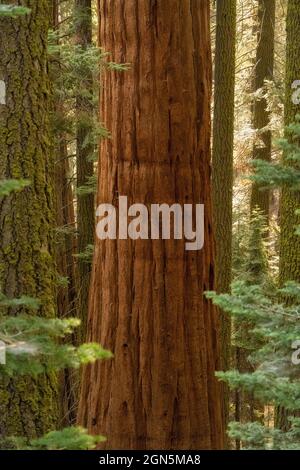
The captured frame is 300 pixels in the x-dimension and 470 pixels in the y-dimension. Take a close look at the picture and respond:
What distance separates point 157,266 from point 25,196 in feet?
3.38

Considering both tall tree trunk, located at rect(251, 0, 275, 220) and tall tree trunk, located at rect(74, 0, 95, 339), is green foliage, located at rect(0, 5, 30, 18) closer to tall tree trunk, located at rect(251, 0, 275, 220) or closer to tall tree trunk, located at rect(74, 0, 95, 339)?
tall tree trunk, located at rect(74, 0, 95, 339)

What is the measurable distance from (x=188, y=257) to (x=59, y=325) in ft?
7.74

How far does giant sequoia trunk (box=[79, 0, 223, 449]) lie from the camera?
17.4ft

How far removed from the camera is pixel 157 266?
531cm

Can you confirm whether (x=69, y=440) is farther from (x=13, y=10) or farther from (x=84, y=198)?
(x=84, y=198)

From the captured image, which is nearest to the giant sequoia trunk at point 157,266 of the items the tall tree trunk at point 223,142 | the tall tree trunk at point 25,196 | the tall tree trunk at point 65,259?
the tall tree trunk at point 25,196

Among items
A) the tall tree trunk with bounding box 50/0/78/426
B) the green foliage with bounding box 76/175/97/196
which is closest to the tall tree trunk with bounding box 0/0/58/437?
the green foliage with bounding box 76/175/97/196

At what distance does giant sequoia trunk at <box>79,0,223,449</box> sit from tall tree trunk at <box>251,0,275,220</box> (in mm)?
10900

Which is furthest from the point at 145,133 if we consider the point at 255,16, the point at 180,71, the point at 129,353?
the point at 255,16

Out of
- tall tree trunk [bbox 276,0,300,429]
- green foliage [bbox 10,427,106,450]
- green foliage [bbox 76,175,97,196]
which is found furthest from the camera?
green foliage [bbox 76,175,97,196]

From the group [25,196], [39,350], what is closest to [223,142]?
[25,196]

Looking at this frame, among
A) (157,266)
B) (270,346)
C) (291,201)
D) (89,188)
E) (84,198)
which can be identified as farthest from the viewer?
(84,198)

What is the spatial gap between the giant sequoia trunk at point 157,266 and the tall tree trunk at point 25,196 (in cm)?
56
